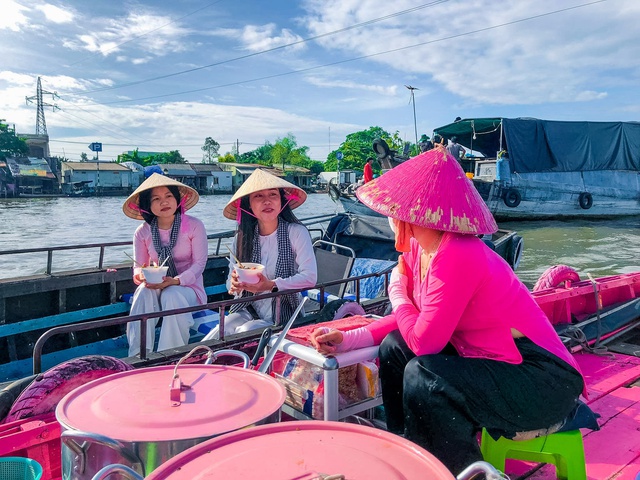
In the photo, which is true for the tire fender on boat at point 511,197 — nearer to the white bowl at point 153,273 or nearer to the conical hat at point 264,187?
the conical hat at point 264,187

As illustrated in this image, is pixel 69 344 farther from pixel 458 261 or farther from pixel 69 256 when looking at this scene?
pixel 69 256

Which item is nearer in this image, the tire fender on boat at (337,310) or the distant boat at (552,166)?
the tire fender on boat at (337,310)

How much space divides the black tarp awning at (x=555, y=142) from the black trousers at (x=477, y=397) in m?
20.0

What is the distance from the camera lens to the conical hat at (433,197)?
1.77 m

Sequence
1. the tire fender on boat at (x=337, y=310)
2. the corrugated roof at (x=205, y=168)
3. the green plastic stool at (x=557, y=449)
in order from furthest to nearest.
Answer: the corrugated roof at (x=205, y=168)
the tire fender on boat at (x=337, y=310)
the green plastic stool at (x=557, y=449)

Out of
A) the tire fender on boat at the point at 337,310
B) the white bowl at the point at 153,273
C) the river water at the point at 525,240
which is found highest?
the white bowl at the point at 153,273

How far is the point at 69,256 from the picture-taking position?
40.7 feet

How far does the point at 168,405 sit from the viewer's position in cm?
159

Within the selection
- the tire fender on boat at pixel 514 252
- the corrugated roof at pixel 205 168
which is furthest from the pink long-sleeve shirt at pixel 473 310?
the corrugated roof at pixel 205 168

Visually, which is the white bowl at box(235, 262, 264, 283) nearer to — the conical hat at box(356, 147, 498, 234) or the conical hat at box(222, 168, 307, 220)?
the conical hat at box(222, 168, 307, 220)

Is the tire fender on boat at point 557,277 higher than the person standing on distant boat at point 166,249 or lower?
lower

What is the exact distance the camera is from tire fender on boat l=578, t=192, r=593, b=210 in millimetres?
22500

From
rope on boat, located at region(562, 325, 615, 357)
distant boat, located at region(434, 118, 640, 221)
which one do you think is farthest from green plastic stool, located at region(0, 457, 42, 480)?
distant boat, located at region(434, 118, 640, 221)

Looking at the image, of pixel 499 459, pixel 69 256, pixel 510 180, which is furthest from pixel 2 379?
pixel 510 180
